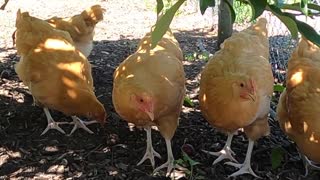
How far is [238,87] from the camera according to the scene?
2.59 m

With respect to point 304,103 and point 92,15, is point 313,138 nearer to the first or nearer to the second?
point 304,103

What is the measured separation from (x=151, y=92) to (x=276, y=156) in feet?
2.97

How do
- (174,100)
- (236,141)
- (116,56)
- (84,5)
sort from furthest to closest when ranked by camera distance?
(84,5) → (116,56) → (236,141) → (174,100)

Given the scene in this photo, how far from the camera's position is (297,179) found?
2811 millimetres

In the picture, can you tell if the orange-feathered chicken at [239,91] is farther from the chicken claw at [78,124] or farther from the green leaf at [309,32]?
the green leaf at [309,32]

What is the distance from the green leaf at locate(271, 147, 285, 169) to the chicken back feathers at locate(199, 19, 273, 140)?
0.15 m

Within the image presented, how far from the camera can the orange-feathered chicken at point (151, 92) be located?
Result: 2.54 meters

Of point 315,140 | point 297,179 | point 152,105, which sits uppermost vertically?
point 152,105

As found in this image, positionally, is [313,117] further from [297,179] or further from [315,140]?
[297,179]

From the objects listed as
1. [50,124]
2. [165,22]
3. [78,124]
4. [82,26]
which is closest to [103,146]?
[78,124]

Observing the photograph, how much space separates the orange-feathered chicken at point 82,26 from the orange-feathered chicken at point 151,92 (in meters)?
1.26

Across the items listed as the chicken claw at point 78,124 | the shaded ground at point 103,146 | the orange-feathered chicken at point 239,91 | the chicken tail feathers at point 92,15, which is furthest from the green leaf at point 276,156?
the chicken tail feathers at point 92,15

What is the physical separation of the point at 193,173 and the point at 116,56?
210 centimetres

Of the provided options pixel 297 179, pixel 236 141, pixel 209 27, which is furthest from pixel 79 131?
pixel 209 27
